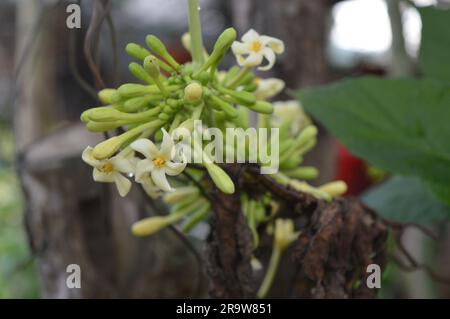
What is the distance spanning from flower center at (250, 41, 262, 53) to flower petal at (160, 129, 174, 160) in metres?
0.12

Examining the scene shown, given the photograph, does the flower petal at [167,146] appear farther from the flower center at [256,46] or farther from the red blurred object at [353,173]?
the red blurred object at [353,173]

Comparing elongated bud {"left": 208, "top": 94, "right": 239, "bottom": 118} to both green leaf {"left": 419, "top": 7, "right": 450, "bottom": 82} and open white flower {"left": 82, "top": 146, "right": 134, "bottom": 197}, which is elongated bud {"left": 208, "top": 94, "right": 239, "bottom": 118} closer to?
open white flower {"left": 82, "top": 146, "right": 134, "bottom": 197}

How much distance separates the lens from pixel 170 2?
2.12 m

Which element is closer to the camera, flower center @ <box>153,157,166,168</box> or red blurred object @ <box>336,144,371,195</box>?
flower center @ <box>153,157,166,168</box>

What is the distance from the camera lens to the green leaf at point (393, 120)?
2.00 ft

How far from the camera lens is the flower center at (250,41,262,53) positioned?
1.61 feet

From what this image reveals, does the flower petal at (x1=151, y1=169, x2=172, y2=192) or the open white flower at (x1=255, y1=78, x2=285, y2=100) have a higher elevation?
the open white flower at (x1=255, y1=78, x2=285, y2=100)

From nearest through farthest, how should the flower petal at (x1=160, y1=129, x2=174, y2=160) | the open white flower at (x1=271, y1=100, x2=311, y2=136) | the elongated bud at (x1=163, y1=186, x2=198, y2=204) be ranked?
the flower petal at (x1=160, y1=129, x2=174, y2=160)
the elongated bud at (x1=163, y1=186, x2=198, y2=204)
the open white flower at (x1=271, y1=100, x2=311, y2=136)

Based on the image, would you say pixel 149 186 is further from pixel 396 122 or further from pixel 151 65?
pixel 396 122

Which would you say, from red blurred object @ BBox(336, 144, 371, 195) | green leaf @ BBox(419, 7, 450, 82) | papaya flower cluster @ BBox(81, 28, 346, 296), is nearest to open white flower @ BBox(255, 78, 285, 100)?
papaya flower cluster @ BBox(81, 28, 346, 296)

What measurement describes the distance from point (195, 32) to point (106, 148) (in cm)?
12

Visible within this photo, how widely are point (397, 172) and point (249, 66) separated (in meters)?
0.24

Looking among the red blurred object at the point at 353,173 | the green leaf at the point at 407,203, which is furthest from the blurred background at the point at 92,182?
the green leaf at the point at 407,203

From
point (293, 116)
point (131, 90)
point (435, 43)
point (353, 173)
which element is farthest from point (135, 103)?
point (353, 173)
